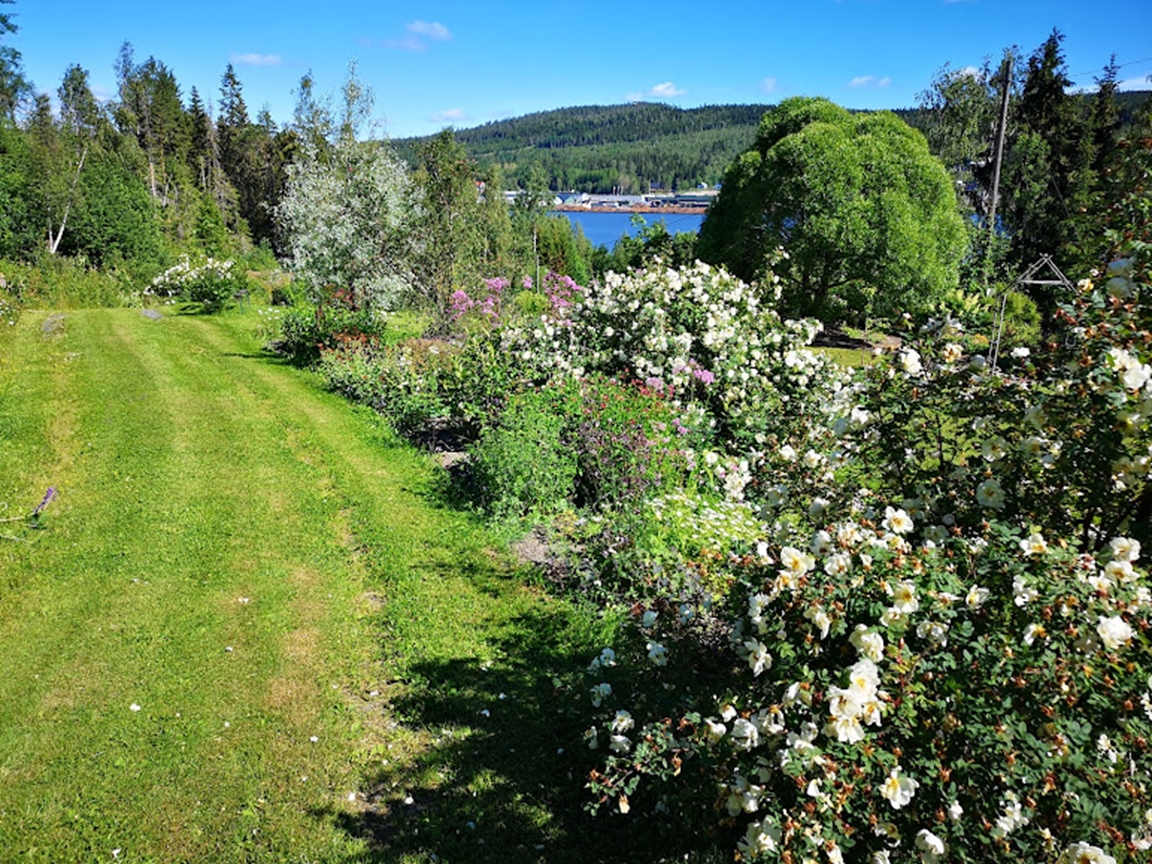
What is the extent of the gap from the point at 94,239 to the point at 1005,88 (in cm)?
2811

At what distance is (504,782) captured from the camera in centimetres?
365

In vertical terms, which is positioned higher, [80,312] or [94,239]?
[94,239]

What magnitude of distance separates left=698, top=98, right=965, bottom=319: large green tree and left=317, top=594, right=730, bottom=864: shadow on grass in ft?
39.1

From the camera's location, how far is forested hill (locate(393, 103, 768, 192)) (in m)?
124

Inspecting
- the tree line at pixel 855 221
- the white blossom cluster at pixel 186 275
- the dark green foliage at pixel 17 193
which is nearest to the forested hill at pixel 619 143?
the dark green foliage at pixel 17 193

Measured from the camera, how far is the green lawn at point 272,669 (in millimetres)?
3352

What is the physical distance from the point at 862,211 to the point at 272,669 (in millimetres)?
14841

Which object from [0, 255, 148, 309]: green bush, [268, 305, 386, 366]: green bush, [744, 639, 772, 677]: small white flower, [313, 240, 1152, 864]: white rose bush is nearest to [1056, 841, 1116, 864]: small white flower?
[313, 240, 1152, 864]: white rose bush

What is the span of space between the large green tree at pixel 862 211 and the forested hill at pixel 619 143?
299ft

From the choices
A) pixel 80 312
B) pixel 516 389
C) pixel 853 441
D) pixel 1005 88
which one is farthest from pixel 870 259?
pixel 80 312

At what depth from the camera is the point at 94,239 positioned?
25.0 metres

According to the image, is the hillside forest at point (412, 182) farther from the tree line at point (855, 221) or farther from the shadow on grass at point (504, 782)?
the shadow on grass at point (504, 782)

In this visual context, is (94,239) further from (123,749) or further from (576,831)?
(576,831)

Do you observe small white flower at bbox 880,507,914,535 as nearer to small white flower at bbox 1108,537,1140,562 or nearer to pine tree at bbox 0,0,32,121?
small white flower at bbox 1108,537,1140,562
